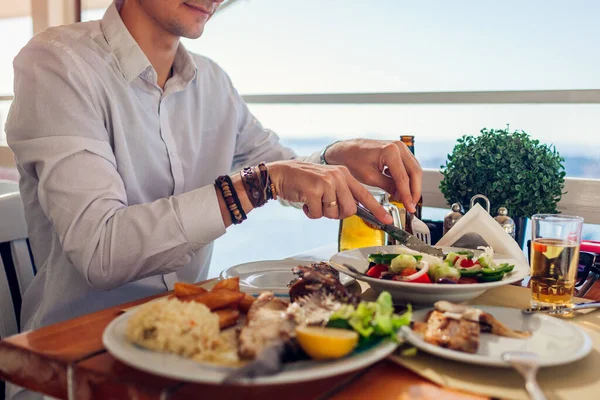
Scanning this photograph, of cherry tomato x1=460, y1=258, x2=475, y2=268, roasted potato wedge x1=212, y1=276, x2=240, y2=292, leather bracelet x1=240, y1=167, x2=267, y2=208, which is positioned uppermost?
leather bracelet x1=240, y1=167, x2=267, y2=208

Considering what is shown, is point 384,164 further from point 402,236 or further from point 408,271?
point 408,271

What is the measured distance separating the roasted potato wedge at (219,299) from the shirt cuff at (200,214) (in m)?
0.34

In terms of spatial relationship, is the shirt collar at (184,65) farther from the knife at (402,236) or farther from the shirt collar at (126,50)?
the knife at (402,236)

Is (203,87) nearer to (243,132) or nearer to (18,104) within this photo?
(243,132)

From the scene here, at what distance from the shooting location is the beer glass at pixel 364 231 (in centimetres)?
144

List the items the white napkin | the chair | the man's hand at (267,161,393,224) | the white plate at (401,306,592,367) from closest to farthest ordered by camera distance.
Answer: the white plate at (401,306,592,367)
the man's hand at (267,161,393,224)
the white napkin
the chair

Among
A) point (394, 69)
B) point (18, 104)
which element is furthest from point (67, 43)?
point (394, 69)

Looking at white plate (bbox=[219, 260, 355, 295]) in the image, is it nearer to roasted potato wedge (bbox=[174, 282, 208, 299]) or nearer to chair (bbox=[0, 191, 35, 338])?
roasted potato wedge (bbox=[174, 282, 208, 299])

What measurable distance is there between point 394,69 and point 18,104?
71.4 inches

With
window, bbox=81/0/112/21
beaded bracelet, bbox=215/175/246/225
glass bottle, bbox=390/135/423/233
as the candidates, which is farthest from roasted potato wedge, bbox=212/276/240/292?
window, bbox=81/0/112/21

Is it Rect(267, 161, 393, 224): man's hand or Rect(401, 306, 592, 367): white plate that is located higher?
Rect(267, 161, 393, 224): man's hand

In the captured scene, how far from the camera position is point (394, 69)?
8.74 ft

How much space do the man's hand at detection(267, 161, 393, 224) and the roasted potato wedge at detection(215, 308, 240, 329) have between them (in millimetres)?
386

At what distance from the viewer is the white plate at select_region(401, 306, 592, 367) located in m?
0.64
